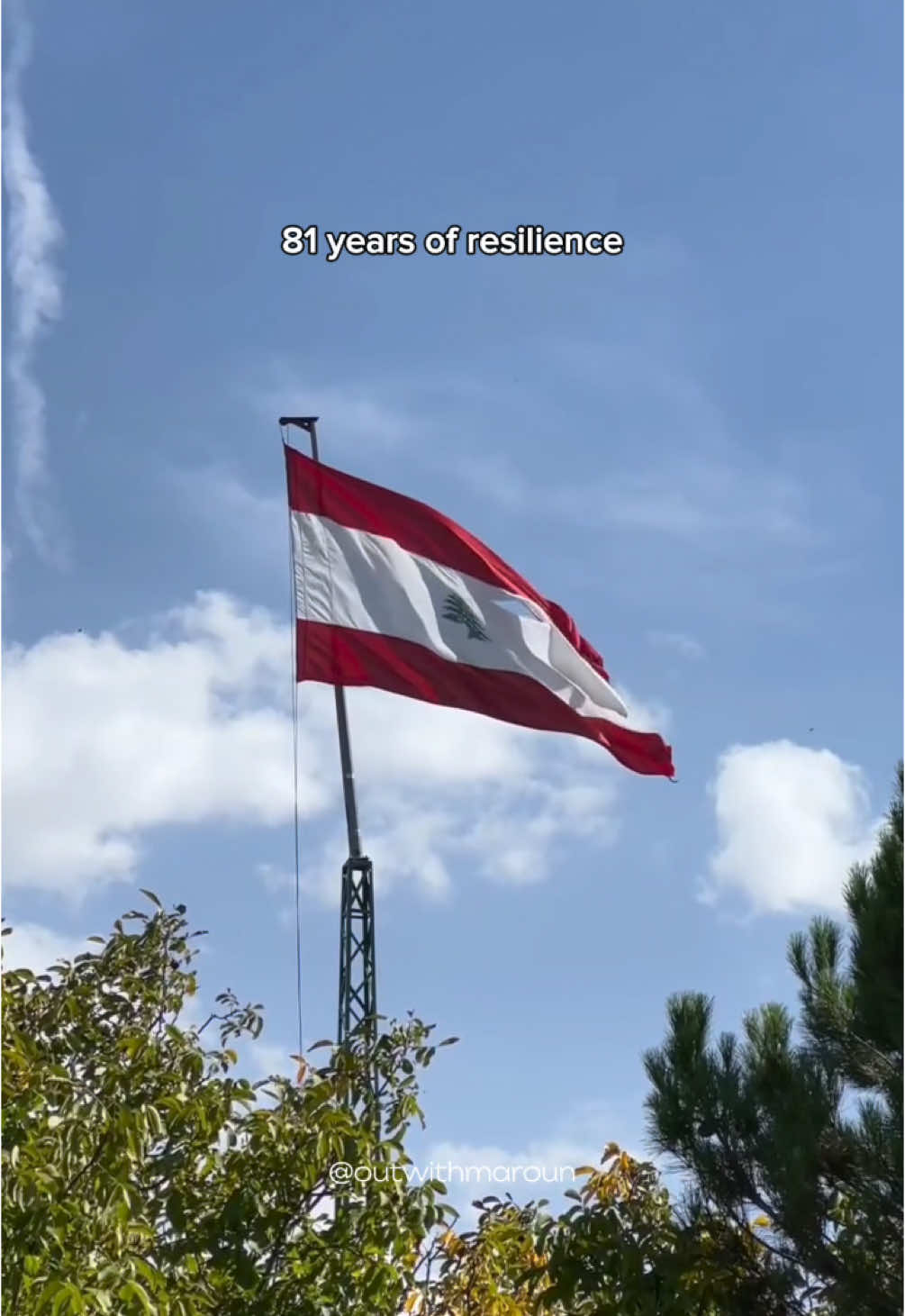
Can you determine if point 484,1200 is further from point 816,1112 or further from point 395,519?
point 395,519

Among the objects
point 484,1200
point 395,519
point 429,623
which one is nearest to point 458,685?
point 429,623

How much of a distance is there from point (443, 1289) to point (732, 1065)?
1.76 m

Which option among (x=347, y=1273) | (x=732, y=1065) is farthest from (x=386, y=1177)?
(x=732, y=1065)

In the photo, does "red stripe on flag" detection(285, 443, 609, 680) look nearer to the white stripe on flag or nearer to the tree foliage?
the white stripe on flag

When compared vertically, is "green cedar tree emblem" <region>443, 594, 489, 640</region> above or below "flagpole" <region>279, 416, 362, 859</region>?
above

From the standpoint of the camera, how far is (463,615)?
986cm

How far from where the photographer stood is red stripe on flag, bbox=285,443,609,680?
1002 cm

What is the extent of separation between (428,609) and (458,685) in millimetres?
491

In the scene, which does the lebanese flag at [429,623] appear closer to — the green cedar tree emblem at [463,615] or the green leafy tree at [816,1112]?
the green cedar tree emblem at [463,615]

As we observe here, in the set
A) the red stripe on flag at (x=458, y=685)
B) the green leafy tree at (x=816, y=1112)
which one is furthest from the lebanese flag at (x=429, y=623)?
the green leafy tree at (x=816, y=1112)

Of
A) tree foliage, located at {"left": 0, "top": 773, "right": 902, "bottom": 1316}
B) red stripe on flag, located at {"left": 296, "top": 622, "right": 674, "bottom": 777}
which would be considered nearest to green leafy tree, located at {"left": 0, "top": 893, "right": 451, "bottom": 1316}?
tree foliage, located at {"left": 0, "top": 773, "right": 902, "bottom": 1316}

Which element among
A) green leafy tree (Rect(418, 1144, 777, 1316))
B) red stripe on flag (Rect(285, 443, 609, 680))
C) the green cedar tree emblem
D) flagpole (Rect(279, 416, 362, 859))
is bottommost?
green leafy tree (Rect(418, 1144, 777, 1316))

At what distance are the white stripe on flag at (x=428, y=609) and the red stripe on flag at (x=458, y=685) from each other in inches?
2.4

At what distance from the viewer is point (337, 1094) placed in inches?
307
